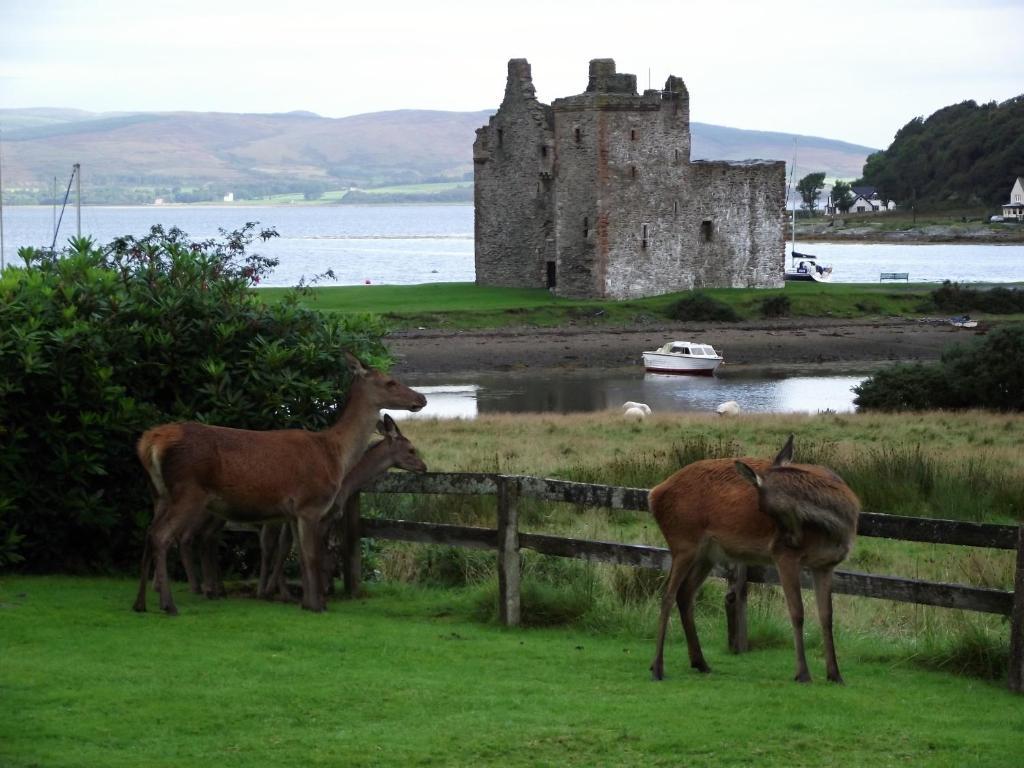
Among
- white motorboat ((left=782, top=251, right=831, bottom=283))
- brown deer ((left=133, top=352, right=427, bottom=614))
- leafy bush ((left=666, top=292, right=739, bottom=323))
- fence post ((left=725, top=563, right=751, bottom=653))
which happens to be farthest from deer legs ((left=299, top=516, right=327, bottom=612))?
white motorboat ((left=782, top=251, right=831, bottom=283))

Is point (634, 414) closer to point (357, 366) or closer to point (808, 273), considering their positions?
point (357, 366)

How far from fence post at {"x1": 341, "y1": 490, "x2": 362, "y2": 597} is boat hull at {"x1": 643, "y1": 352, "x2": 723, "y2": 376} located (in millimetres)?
44785

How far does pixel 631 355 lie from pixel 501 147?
19338 millimetres

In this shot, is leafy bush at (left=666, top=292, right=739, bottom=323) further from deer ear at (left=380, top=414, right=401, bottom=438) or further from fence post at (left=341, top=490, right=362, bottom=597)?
deer ear at (left=380, top=414, right=401, bottom=438)

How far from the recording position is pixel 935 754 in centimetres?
805

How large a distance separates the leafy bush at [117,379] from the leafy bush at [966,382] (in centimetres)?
2857

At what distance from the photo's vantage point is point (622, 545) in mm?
10961

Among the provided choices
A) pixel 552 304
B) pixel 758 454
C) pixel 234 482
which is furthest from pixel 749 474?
pixel 552 304

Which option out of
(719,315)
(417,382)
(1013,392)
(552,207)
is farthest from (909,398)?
(552,207)

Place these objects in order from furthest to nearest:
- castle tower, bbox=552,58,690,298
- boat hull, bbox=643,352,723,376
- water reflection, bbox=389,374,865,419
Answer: castle tower, bbox=552,58,690,298, boat hull, bbox=643,352,723,376, water reflection, bbox=389,374,865,419

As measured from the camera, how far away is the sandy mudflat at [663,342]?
58.6 meters

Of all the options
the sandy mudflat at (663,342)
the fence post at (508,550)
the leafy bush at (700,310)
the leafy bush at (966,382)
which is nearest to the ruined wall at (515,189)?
the leafy bush at (700,310)

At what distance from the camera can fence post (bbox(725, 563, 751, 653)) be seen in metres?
10.5

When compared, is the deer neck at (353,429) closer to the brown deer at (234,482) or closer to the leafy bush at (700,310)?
the brown deer at (234,482)
